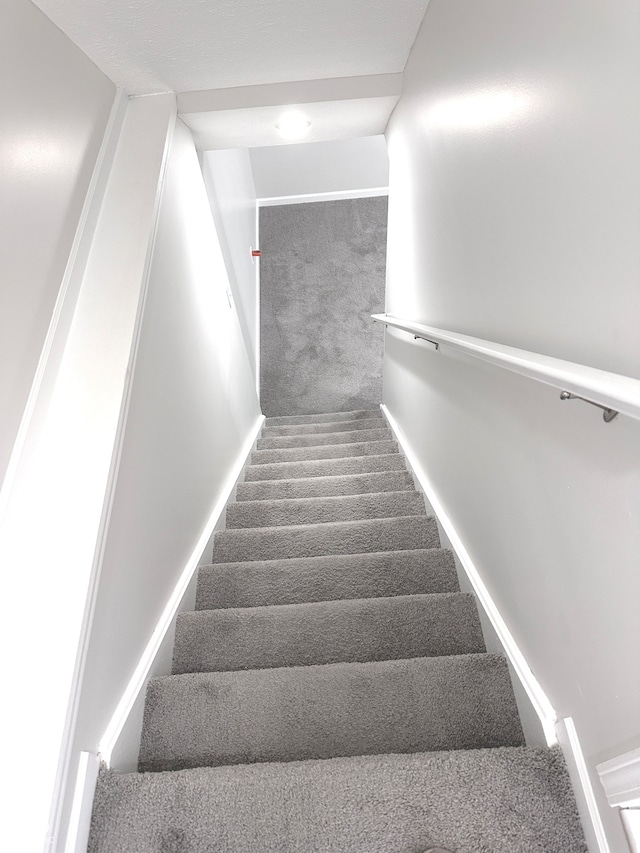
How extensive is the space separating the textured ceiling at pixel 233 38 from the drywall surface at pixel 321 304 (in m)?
3.05

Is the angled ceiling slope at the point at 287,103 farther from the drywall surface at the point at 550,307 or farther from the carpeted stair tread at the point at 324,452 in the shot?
the carpeted stair tread at the point at 324,452

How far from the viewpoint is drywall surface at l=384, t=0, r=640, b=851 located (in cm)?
83

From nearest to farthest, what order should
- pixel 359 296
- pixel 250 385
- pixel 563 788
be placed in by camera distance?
1. pixel 563 788
2. pixel 250 385
3. pixel 359 296

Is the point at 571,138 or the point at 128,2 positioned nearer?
the point at 571,138

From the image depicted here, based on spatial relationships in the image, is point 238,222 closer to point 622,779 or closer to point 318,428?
point 318,428

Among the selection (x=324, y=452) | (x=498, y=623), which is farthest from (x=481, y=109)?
(x=324, y=452)

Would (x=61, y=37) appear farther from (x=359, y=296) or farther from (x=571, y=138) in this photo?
(x=359, y=296)

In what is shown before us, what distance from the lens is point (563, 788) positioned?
1090 mm

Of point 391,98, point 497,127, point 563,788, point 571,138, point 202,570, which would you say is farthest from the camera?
point 391,98

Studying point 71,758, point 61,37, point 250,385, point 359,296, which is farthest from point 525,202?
point 359,296

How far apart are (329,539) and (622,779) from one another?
1472 mm

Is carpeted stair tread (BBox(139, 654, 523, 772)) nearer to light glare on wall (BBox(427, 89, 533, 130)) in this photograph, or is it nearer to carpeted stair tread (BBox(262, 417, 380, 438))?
light glare on wall (BBox(427, 89, 533, 130))

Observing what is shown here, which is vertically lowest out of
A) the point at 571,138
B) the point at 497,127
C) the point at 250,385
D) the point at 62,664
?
the point at 62,664

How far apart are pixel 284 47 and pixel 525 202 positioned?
1.64 metres
